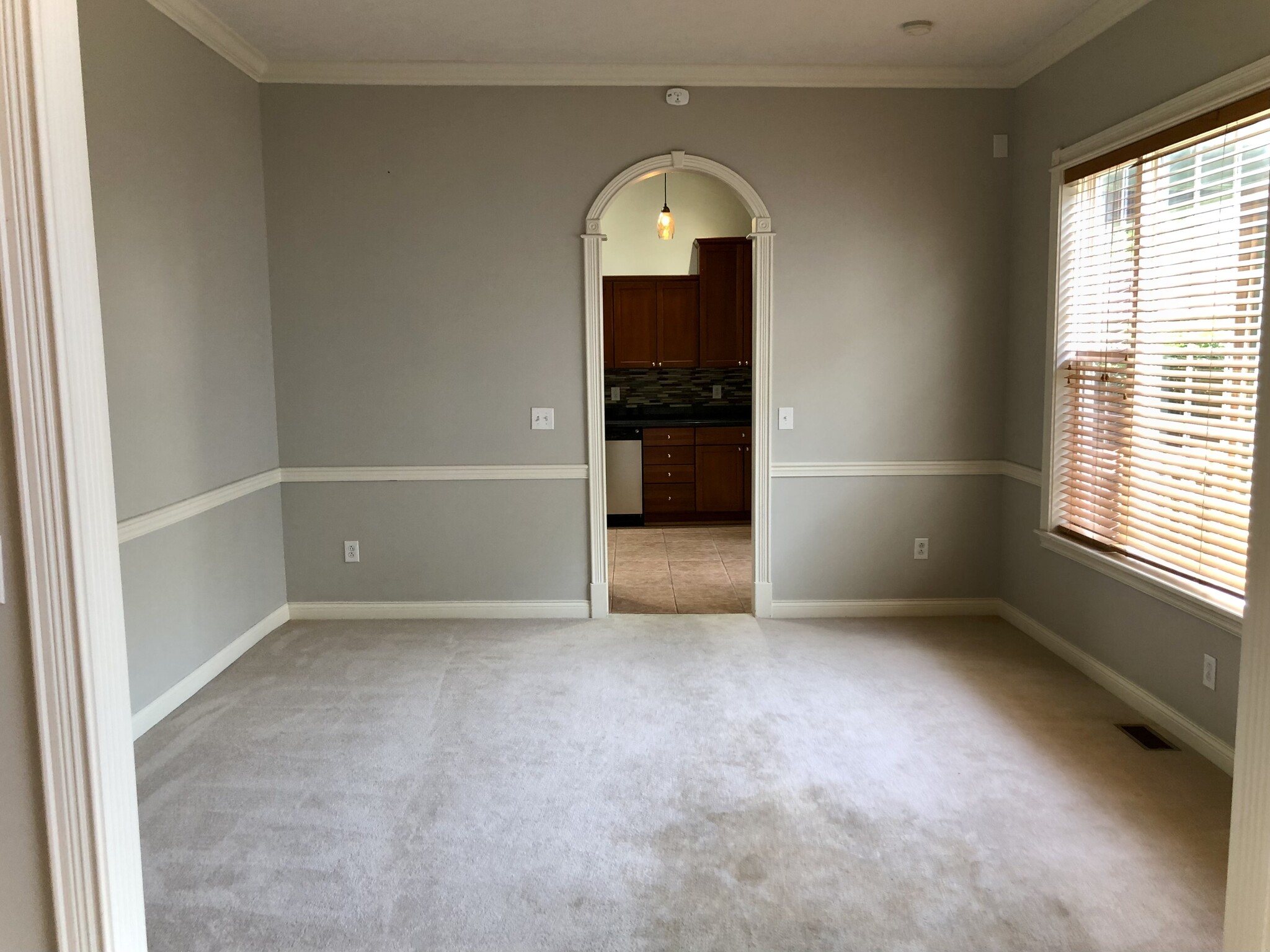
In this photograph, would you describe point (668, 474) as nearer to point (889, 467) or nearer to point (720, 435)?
point (720, 435)

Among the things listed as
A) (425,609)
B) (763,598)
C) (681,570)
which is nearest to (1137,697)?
(763,598)

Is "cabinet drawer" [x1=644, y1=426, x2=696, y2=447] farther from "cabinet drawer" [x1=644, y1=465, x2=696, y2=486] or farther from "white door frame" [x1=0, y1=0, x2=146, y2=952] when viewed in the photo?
"white door frame" [x1=0, y1=0, x2=146, y2=952]

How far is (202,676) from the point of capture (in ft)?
12.5

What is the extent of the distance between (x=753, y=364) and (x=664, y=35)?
1575 millimetres

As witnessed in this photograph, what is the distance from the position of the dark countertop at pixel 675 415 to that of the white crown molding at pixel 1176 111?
3.90 metres

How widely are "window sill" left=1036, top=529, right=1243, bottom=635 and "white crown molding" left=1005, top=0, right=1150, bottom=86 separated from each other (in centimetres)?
210

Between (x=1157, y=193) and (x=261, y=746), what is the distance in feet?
12.7

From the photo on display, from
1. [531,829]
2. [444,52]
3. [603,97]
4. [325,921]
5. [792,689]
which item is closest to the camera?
[325,921]

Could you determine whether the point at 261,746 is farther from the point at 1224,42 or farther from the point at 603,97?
the point at 1224,42

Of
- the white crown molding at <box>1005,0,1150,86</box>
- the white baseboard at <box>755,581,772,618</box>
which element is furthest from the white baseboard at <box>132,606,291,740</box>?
the white crown molding at <box>1005,0,1150,86</box>

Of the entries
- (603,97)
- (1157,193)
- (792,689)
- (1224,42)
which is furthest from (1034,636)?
(603,97)

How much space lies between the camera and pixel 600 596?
4777 millimetres

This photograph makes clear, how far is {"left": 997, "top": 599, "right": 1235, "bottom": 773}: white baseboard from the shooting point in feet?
9.95

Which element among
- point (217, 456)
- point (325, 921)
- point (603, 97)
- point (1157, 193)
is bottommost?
point (325, 921)
